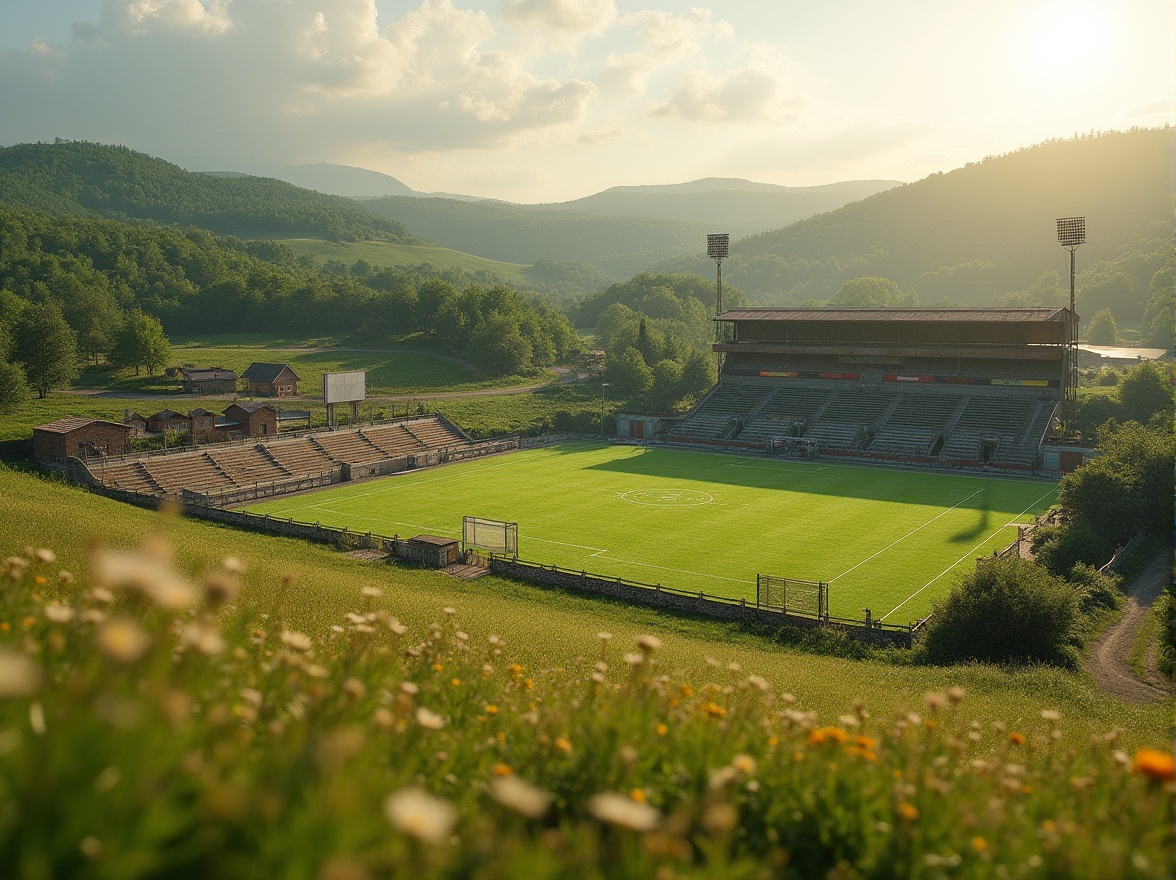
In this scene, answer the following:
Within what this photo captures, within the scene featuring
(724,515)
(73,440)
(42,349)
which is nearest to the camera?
(724,515)

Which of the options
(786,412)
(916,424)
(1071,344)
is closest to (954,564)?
(916,424)

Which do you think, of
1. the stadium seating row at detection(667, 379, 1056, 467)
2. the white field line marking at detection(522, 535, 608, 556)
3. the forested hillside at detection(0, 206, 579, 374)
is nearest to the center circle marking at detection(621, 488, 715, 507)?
the white field line marking at detection(522, 535, 608, 556)

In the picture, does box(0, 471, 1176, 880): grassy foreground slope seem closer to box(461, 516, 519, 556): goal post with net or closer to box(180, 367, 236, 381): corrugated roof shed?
box(461, 516, 519, 556): goal post with net

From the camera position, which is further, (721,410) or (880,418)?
(721,410)

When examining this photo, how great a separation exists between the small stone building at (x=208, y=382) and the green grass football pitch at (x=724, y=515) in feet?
99.6

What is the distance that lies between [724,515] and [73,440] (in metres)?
39.1

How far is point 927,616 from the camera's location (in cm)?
3198

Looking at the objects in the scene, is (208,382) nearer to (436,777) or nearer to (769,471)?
(769,471)

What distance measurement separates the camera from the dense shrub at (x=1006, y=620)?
86.2ft

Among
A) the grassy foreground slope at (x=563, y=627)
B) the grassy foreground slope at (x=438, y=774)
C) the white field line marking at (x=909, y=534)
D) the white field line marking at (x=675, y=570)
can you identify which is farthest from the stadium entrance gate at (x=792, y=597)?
the grassy foreground slope at (x=438, y=774)

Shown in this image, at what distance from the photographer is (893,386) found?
246 feet

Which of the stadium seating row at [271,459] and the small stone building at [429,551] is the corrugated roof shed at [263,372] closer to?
the stadium seating row at [271,459]

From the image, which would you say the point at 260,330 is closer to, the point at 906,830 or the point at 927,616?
the point at 927,616

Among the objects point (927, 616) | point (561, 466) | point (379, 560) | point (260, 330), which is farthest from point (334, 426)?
point (260, 330)
